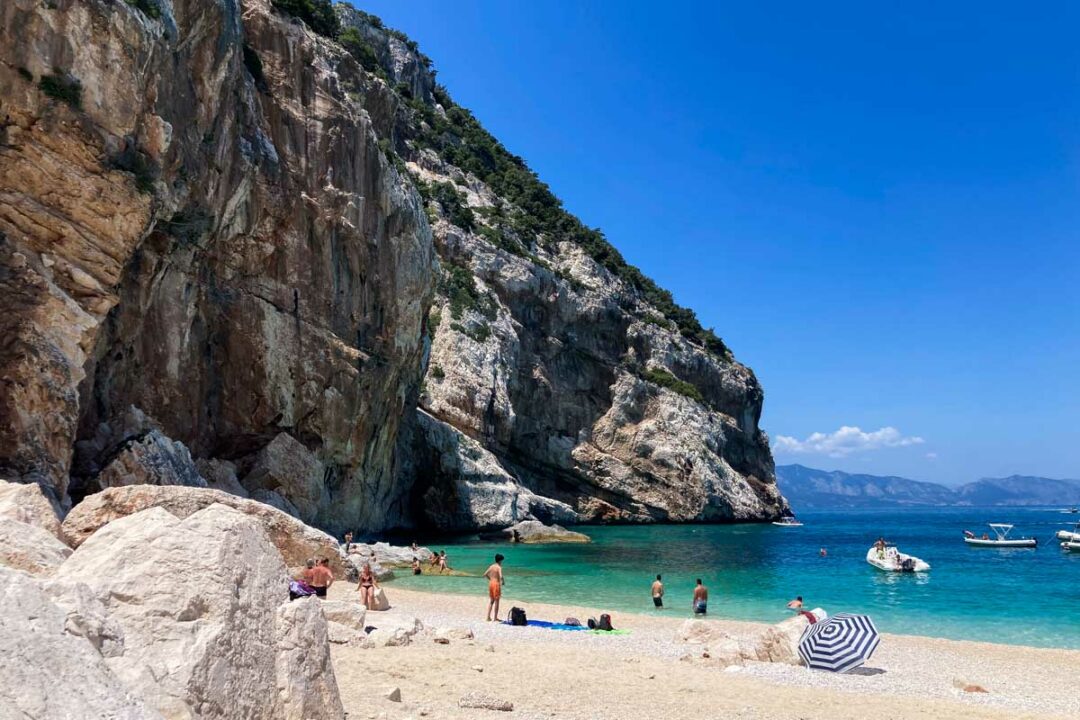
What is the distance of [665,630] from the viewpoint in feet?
54.2

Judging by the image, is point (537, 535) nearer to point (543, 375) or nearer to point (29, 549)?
point (543, 375)

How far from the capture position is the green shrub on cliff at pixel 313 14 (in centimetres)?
3597

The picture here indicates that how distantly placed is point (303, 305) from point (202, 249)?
6528 mm

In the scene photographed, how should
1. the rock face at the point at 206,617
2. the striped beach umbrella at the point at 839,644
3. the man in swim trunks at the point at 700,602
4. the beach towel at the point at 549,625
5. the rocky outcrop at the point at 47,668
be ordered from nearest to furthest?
the rocky outcrop at the point at 47,668, the rock face at the point at 206,617, the striped beach umbrella at the point at 839,644, the beach towel at the point at 549,625, the man in swim trunks at the point at 700,602

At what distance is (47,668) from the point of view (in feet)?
Result: 8.95

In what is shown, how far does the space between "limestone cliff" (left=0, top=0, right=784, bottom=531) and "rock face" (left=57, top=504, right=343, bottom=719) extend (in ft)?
43.9

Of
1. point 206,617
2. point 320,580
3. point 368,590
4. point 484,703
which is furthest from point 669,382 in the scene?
point 206,617

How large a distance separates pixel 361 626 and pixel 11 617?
30.8 feet

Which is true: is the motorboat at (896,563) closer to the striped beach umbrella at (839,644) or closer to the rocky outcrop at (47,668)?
the striped beach umbrella at (839,644)

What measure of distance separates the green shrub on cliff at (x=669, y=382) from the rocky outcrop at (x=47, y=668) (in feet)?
220

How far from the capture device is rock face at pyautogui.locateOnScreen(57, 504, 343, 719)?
3.87 m

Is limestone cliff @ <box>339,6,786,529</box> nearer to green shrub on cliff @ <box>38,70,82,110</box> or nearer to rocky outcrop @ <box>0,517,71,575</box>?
green shrub on cliff @ <box>38,70,82,110</box>

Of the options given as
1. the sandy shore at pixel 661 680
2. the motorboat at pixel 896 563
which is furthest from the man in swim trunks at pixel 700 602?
the motorboat at pixel 896 563

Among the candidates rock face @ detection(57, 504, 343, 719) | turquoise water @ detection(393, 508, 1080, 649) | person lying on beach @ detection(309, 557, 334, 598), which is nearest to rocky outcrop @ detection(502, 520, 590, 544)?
turquoise water @ detection(393, 508, 1080, 649)
